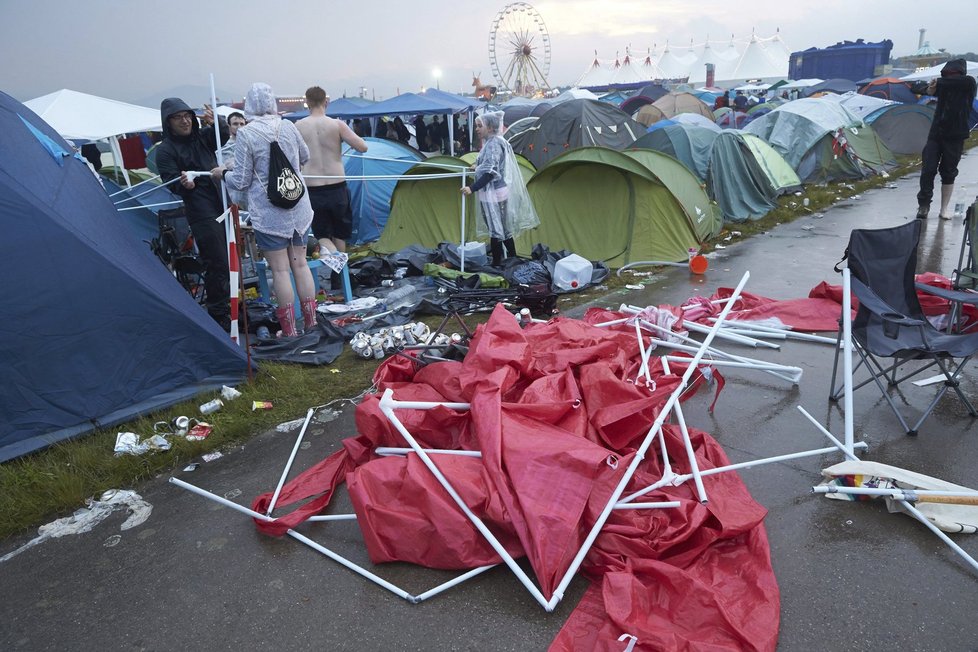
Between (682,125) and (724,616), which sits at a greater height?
(682,125)

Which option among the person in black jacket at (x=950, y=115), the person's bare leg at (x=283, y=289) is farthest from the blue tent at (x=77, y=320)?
the person in black jacket at (x=950, y=115)

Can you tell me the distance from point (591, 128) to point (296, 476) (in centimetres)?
1211

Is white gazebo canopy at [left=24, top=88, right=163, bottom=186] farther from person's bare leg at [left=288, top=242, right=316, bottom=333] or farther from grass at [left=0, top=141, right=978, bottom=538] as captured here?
grass at [left=0, top=141, right=978, bottom=538]

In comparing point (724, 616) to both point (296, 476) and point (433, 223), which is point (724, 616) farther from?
point (433, 223)

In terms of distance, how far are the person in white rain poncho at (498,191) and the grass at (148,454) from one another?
8.33 feet

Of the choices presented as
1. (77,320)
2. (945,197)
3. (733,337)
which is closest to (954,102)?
(945,197)

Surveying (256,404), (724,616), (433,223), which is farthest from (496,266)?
(724,616)

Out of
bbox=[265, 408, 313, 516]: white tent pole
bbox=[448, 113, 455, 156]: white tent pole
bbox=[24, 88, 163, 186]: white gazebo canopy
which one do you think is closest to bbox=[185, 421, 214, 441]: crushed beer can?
bbox=[265, 408, 313, 516]: white tent pole

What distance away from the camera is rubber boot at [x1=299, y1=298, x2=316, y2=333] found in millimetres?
5438

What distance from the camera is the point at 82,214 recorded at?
3900 millimetres

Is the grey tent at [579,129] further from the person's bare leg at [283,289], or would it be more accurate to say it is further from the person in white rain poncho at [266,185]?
the person's bare leg at [283,289]

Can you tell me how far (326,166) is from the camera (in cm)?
619

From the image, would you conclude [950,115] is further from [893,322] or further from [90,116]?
[90,116]

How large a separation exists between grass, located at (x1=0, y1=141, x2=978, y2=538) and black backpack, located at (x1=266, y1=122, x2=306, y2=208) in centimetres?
126
